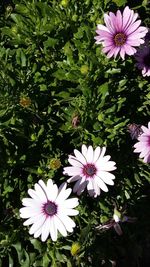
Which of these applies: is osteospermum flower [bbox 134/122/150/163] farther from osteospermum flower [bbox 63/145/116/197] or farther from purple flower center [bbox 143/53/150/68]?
purple flower center [bbox 143/53/150/68]

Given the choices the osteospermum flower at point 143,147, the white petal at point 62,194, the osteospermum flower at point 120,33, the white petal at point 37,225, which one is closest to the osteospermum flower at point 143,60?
the osteospermum flower at point 120,33

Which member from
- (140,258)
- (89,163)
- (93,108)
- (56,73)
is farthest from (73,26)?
(140,258)

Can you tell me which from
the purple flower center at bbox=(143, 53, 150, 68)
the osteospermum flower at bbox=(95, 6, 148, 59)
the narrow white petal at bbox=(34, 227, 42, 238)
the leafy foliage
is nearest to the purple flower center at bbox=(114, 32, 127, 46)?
the osteospermum flower at bbox=(95, 6, 148, 59)

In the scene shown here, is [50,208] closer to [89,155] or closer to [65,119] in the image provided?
[89,155]

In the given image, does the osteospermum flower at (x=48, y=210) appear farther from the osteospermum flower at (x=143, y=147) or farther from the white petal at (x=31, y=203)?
the osteospermum flower at (x=143, y=147)

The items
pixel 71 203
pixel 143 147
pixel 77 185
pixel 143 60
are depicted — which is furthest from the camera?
pixel 143 60

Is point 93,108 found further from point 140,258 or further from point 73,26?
point 140,258

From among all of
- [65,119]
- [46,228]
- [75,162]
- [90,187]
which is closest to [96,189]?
[90,187]
